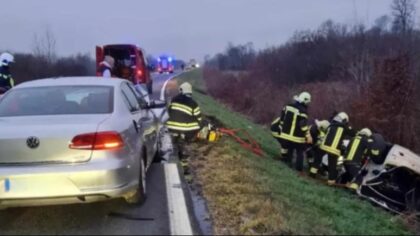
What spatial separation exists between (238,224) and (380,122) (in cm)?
1417

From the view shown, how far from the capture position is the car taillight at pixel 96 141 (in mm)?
5066

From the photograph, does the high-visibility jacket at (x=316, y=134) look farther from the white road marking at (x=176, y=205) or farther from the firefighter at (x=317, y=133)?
the white road marking at (x=176, y=205)

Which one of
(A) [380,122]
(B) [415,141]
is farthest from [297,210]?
(A) [380,122]

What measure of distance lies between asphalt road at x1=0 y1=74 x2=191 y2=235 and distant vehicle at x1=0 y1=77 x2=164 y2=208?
238 millimetres

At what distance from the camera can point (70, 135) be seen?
16.7ft

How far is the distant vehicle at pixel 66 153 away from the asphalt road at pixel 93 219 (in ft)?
0.78

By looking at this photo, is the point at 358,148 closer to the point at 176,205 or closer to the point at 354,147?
the point at 354,147

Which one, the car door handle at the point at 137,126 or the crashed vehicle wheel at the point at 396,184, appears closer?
the car door handle at the point at 137,126

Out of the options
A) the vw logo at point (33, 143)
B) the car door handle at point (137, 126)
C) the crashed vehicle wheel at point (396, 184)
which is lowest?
the crashed vehicle wheel at point (396, 184)

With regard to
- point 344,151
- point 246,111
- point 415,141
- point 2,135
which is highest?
point 2,135

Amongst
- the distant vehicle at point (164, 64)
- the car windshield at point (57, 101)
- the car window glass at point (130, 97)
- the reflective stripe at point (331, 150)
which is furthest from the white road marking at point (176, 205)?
the distant vehicle at point (164, 64)

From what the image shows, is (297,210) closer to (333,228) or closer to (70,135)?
(333,228)

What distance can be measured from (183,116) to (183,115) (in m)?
0.02

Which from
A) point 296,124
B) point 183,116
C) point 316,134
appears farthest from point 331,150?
point 183,116
